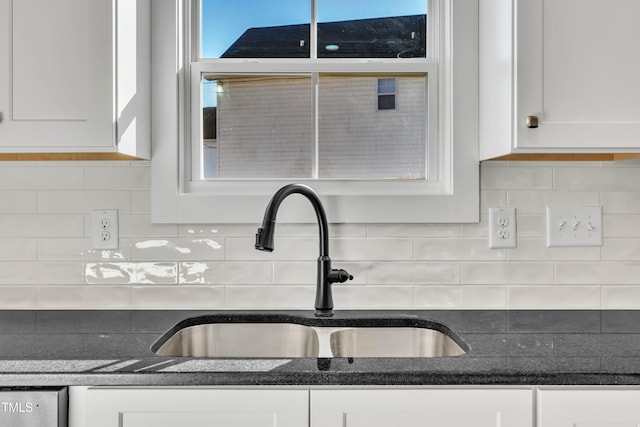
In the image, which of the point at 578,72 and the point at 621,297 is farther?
the point at 621,297

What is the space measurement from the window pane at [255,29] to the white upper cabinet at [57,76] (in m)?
0.50

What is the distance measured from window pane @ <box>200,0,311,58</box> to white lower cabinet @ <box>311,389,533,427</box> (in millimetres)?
1164

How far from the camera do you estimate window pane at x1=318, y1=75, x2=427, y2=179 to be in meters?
1.79

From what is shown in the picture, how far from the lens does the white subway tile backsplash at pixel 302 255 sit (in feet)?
5.62

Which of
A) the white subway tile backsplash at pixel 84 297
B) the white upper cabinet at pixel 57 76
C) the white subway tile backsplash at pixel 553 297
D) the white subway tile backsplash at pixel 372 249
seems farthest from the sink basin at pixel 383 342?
the white upper cabinet at pixel 57 76

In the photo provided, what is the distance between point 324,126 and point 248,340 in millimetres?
736

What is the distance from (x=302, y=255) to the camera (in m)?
1.72

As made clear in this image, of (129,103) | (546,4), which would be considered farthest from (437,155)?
(129,103)

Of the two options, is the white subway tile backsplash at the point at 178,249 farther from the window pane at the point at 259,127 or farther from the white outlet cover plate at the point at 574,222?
the white outlet cover plate at the point at 574,222

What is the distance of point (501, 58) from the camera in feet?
4.82

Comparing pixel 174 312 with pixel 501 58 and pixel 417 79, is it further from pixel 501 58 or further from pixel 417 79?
pixel 501 58

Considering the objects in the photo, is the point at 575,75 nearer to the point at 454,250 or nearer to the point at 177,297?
the point at 454,250

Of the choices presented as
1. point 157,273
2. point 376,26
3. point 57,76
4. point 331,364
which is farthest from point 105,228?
point 376,26

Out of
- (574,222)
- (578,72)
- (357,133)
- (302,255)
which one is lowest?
(302,255)
